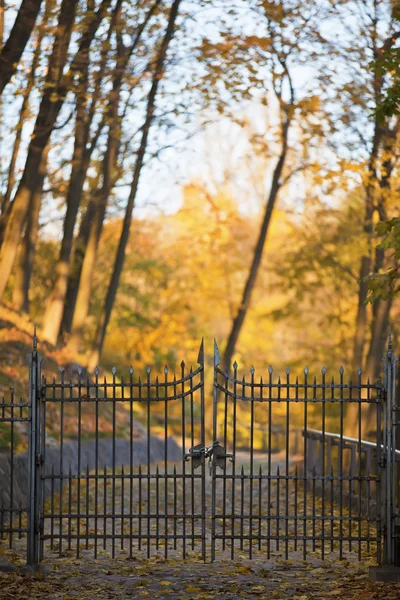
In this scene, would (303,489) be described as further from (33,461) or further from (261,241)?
(261,241)

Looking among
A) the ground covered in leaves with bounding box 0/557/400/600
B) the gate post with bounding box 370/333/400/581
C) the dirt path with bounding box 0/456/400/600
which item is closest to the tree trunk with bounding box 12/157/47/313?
the dirt path with bounding box 0/456/400/600

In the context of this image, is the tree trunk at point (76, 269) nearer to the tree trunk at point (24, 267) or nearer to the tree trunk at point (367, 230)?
the tree trunk at point (24, 267)

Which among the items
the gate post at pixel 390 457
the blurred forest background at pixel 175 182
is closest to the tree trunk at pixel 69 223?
the blurred forest background at pixel 175 182

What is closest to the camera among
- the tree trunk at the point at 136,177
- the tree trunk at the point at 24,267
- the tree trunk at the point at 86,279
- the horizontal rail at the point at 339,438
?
the horizontal rail at the point at 339,438

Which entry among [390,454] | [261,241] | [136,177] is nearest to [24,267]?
[136,177]

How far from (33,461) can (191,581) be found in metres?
2.12

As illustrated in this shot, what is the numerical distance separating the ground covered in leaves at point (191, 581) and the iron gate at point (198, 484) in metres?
0.25

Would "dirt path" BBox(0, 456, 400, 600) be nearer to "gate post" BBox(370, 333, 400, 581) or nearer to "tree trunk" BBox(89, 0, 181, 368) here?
"gate post" BBox(370, 333, 400, 581)

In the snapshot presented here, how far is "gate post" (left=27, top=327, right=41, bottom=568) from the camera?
1054 centimetres

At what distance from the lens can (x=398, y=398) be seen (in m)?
14.1

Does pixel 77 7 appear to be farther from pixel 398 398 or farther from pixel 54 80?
pixel 398 398

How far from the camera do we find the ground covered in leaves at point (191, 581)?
9.33 metres

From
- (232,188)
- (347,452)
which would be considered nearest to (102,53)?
(347,452)

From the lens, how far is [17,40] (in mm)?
15602
